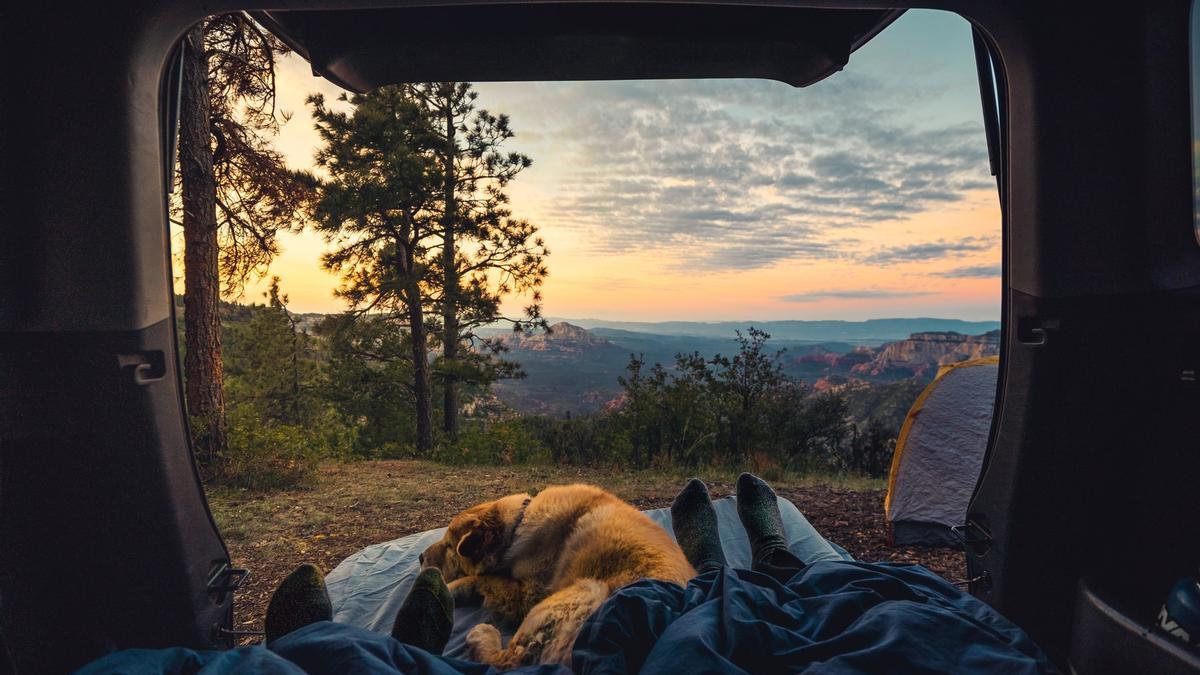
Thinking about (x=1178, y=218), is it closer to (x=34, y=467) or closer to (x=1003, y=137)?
(x=1003, y=137)

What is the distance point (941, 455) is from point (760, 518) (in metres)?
2.28

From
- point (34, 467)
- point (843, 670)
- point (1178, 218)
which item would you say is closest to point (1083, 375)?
point (1178, 218)

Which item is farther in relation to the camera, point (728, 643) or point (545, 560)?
point (545, 560)

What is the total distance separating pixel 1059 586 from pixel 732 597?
3.67 feet

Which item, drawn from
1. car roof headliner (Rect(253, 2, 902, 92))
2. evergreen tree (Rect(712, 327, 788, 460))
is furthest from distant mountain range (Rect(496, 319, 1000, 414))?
car roof headliner (Rect(253, 2, 902, 92))

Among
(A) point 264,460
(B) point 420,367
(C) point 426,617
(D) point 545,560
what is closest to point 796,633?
(C) point 426,617

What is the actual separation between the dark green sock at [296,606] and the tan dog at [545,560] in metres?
0.57

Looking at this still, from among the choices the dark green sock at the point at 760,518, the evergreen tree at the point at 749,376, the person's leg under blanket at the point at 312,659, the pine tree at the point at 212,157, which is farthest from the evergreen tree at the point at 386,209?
the person's leg under blanket at the point at 312,659

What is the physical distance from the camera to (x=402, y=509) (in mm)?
6082

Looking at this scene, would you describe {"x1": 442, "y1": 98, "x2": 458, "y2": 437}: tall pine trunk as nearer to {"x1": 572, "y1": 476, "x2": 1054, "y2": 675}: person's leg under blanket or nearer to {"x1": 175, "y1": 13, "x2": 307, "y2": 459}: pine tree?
{"x1": 175, "y1": 13, "x2": 307, "y2": 459}: pine tree

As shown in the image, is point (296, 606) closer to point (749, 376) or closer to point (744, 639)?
point (744, 639)

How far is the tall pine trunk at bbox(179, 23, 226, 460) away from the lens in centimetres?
715

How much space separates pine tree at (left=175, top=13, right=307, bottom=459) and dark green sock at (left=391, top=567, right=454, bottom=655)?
21.0 feet

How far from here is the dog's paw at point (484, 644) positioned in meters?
2.12
